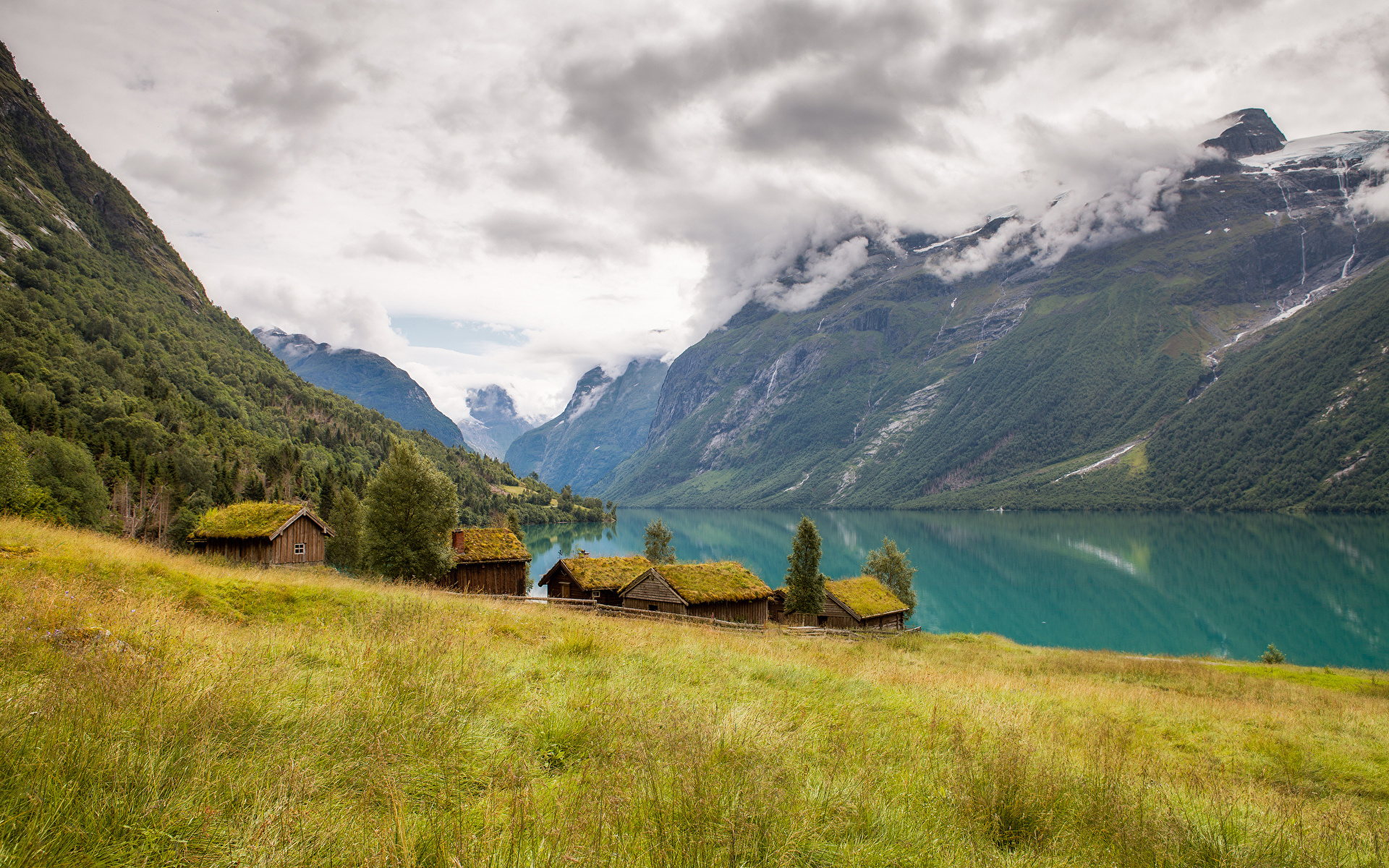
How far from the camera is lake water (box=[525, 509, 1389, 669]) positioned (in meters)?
63.9

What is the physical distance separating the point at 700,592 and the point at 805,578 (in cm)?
941

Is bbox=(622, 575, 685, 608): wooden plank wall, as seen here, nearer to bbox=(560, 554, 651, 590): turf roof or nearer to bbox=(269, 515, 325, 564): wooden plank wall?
bbox=(560, 554, 651, 590): turf roof

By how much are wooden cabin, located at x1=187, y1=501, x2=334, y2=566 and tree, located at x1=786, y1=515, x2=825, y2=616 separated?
32415mm

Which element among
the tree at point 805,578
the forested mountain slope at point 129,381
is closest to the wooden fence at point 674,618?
the tree at point 805,578

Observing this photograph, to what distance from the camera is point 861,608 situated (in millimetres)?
42094

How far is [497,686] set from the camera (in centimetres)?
686

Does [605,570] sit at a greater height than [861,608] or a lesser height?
greater

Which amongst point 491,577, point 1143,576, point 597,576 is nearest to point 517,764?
point 597,576

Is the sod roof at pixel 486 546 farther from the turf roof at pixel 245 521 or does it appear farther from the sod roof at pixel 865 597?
the sod roof at pixel 865 597

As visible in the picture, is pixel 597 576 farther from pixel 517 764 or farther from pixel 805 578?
pixel 517 764

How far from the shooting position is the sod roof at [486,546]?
39969mm

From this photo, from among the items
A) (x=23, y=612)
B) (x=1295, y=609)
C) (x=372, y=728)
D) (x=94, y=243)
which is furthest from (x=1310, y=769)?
(x=94, y=243)

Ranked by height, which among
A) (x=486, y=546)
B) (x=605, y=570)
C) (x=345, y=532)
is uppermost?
(x=486, y=546)

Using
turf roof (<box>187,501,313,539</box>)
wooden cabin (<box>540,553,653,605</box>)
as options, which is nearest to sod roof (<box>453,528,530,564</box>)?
wooden cabin (<box>540,553,653,605</box>)
